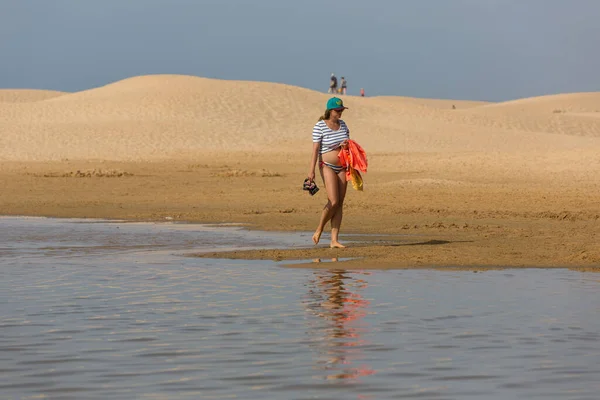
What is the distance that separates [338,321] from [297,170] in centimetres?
2406

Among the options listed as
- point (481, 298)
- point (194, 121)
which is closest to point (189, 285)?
point (481, 298)

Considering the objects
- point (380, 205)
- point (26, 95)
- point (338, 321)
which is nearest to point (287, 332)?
point (338, 321)

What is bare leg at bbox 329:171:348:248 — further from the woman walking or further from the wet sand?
the wet sand

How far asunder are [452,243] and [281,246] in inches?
79.0

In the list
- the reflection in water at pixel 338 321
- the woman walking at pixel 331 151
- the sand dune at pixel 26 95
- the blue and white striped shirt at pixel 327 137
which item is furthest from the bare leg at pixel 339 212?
the sand dune at pixel 26 95

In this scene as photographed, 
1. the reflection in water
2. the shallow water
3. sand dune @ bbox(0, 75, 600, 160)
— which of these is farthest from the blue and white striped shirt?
sand dune @ bbox(0, 75, 600, 160)

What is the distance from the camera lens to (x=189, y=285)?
9.73 metres

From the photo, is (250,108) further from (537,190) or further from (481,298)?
(481,298)

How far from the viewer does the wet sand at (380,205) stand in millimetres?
12414

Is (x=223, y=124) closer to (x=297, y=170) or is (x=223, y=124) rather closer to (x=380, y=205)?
(x=297, y=170)

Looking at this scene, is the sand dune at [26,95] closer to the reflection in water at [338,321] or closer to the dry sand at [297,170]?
the dry sand at [297,170]

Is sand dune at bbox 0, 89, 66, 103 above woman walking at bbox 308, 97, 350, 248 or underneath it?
above

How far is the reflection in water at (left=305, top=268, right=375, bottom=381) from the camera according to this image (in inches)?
242

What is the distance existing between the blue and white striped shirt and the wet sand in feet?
3.79
